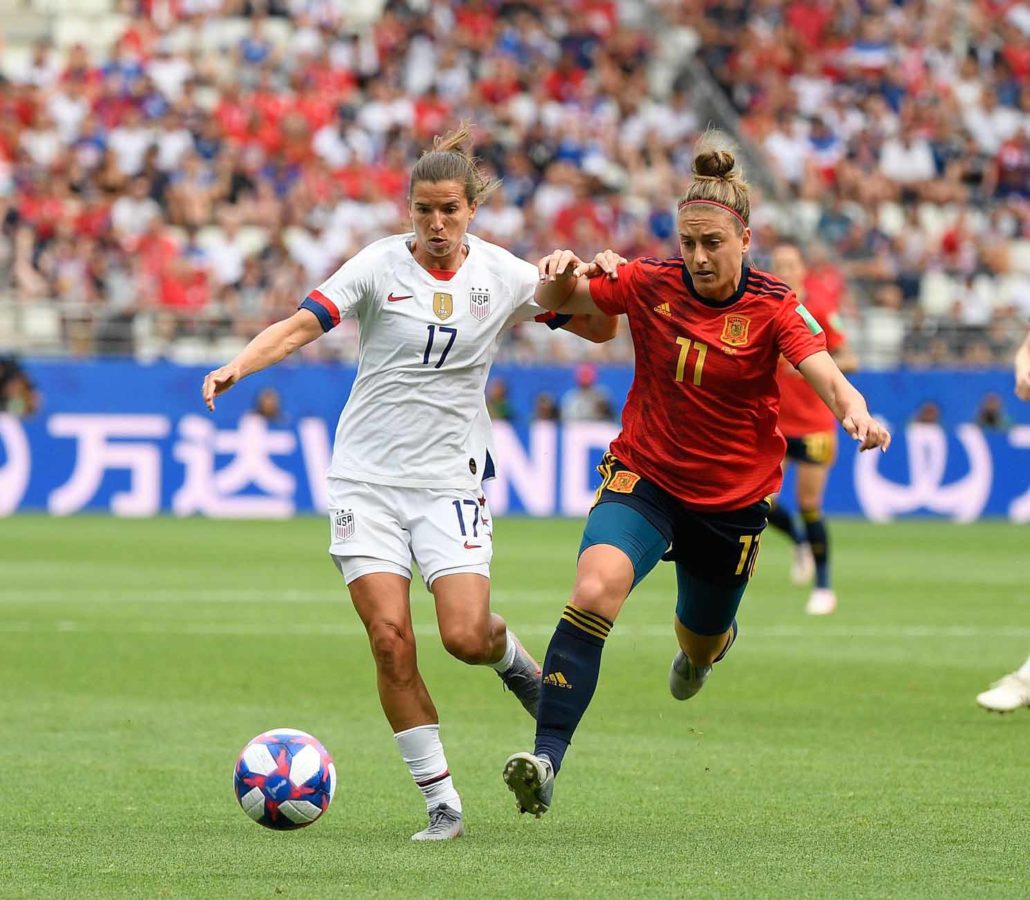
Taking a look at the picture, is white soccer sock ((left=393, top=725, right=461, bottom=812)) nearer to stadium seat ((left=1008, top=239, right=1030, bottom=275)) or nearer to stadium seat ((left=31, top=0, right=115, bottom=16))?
stadium seat ((left=1008, top=239, right=1030, bottom=275))

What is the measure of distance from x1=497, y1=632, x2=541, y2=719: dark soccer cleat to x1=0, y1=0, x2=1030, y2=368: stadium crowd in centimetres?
A: 1709

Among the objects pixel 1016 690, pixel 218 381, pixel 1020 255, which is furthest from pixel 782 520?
pixel 1020 255

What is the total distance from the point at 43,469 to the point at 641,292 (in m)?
17.6

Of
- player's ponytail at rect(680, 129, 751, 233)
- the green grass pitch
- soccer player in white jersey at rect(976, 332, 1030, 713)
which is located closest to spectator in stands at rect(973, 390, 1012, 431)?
the green grass pitch

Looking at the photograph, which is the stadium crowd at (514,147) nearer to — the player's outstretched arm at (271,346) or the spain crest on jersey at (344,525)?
the spain crest on jersey at (344,525)

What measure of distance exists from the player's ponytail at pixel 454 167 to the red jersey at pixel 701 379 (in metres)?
0.68

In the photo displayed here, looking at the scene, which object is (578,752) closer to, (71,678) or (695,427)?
(695,427)

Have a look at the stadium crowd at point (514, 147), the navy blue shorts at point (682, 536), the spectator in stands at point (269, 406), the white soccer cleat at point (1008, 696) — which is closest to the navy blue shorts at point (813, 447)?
the white soccer cleat at point (1008, 696)

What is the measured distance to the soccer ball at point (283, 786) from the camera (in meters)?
6.73

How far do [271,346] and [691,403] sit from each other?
1652mm

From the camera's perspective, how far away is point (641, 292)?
7.50 meters

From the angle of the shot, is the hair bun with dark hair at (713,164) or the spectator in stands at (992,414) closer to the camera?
the hair bun with dark hair at (713,164)

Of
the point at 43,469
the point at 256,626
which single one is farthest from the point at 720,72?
the point at 256,626

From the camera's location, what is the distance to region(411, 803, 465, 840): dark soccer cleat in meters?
6.73
